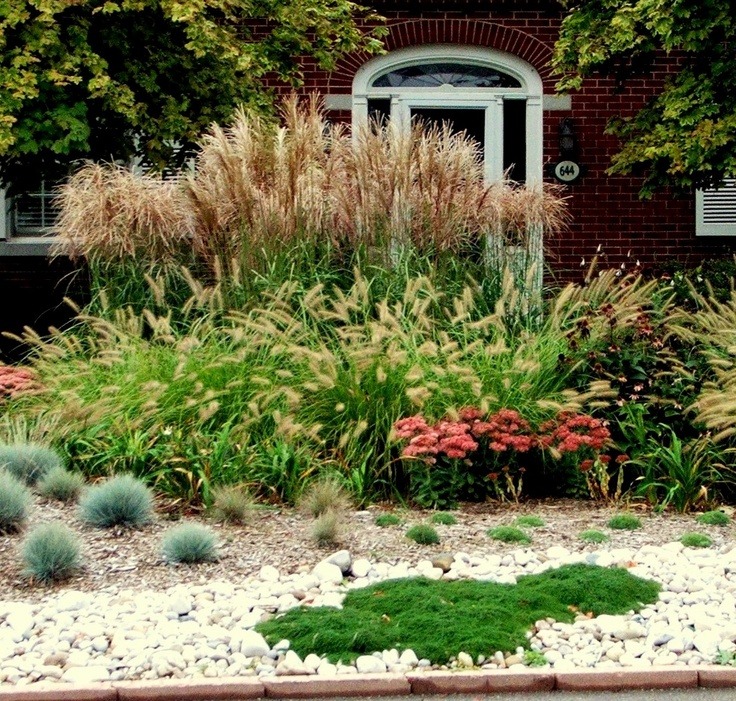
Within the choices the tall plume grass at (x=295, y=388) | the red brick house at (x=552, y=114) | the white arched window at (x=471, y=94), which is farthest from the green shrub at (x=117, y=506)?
the white arched window at (x=471, y=94)

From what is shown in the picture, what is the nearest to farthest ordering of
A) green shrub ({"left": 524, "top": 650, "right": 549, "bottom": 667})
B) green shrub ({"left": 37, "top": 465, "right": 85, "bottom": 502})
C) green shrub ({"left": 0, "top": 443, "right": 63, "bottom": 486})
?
green shrub ({"left": 524, "top": 650, "right": 549, "bottom": 667}) < green shrub ({"left": 37, "top": 465, "right": 85, "bottom": 502}) < green shrub ({"left": 0, "top": 443, "right": 63, "bottom": 486})

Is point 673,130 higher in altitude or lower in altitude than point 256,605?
higher

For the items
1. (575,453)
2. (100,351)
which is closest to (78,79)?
(100,351)

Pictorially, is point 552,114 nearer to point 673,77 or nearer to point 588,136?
point 588,136

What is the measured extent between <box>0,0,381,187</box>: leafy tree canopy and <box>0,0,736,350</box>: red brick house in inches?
93.9

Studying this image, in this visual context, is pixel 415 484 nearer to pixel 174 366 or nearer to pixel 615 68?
pixel 174 366

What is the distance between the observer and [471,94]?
597 inches

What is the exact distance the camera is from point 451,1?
1473cm

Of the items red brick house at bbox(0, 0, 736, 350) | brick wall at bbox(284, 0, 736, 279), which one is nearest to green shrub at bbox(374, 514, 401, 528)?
red brick house at bbox(0, 0, 736, 350)

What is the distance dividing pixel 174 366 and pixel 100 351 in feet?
2.37

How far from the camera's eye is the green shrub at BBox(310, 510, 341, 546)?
633 centimetres

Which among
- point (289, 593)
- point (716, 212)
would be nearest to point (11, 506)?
point (289, 593)

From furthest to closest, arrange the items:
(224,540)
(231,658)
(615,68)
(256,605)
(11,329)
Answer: (11,329) → (615,68) → (224,540) → (256,605) → (231,658)

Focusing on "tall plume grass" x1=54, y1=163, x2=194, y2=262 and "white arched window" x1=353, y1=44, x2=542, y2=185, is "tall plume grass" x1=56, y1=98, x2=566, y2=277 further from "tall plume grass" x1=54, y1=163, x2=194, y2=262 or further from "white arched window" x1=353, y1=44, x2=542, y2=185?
"white arched window" x1=353, y1=44, x2=542, y2=185
